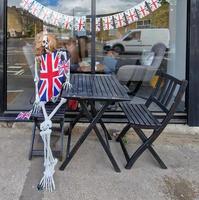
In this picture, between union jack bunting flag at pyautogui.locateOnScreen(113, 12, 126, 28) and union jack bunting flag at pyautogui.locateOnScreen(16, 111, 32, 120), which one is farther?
union jack bunting flag at pyautogui.locateOnScreen(113, 12, 126, 28)

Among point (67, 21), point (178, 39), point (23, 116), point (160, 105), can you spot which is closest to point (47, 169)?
point (23, 116)

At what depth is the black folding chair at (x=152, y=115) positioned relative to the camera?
152 inches

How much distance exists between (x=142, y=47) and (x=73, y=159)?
2.48 meters

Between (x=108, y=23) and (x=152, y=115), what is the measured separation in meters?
1.81

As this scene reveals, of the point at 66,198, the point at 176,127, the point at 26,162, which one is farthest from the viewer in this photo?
the point at 176,127

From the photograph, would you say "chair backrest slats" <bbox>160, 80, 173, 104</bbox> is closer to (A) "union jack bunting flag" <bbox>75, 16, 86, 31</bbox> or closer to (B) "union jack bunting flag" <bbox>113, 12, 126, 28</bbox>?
(B) "union jack bunting flag" <bbox>113, 12, 126, 28</bbox>

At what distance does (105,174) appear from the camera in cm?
382

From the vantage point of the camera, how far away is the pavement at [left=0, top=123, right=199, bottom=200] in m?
3.40

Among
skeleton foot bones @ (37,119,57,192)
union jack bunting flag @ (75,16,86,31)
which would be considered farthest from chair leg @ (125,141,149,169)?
union jack bunting flag @ (75,16,86,31)

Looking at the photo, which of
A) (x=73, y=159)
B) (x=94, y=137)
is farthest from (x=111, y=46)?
(x=73, y=159)

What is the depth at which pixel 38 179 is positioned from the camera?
12.0 feet

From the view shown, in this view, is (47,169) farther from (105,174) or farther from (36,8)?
(36,8)

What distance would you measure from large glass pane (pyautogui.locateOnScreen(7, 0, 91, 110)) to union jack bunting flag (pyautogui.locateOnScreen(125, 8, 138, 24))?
595 millimetres

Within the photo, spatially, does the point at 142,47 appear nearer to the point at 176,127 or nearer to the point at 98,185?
the point at 176,127
